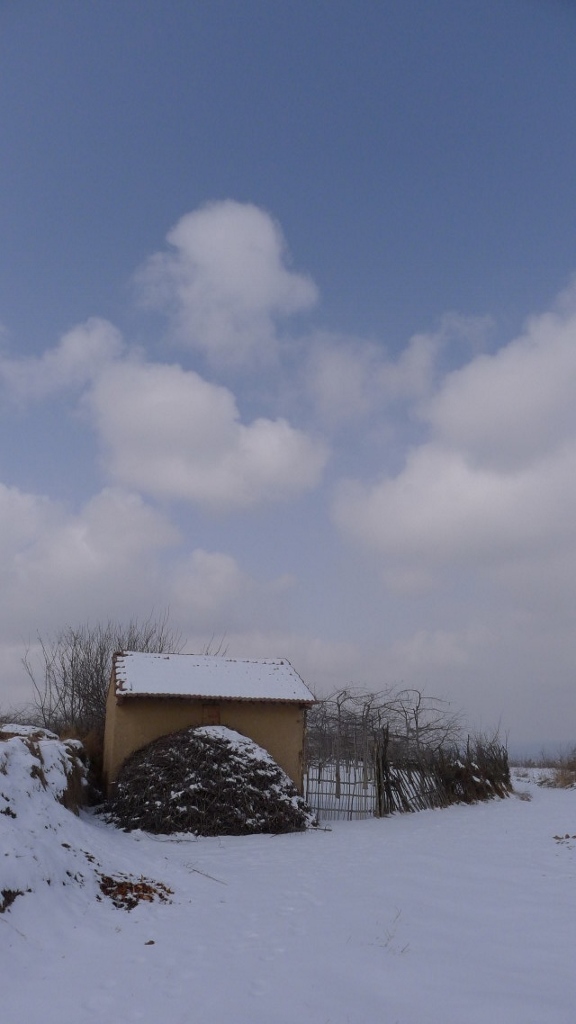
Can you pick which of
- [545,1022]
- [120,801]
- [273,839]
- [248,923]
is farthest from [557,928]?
[120,801]

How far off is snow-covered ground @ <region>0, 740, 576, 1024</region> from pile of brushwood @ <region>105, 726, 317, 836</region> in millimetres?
936

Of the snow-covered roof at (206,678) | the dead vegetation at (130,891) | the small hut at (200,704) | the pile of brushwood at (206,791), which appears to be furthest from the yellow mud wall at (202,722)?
the dead vegetation at (130,891)

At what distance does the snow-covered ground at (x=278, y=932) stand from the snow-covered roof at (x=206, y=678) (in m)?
4.04

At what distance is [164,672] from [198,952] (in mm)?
10406

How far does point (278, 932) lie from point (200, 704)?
907 centimetres

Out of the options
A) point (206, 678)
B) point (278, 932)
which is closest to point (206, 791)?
point (206, 678)

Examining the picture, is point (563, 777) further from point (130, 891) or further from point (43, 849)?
point (43, 849)

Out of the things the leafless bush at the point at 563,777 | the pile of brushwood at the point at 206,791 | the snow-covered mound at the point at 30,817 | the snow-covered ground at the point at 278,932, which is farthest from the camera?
the leafless bush at the point at 563,777

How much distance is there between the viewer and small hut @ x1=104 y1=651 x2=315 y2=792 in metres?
15.6

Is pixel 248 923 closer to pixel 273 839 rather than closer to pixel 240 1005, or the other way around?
pixel 240 1005

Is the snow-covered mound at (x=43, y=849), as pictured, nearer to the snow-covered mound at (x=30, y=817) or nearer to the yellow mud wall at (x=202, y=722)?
the snow-covered mound at (x=30, y=817)

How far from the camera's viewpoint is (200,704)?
52.7ft

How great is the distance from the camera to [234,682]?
55.5 ft

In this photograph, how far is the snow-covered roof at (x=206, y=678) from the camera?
15812 millimetres
